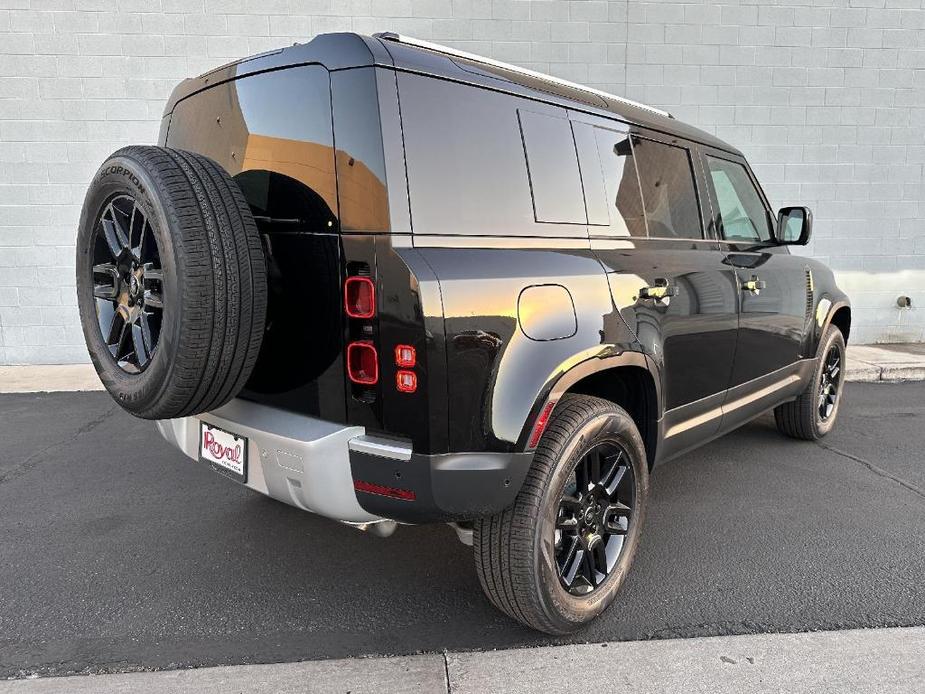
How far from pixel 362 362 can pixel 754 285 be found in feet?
7.63

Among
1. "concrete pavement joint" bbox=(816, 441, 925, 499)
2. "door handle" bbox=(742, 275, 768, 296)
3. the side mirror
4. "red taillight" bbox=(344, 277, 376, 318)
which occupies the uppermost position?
the side mirror

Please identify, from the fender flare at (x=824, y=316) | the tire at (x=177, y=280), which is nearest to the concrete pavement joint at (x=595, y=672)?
the tire at (x=177, y=280)

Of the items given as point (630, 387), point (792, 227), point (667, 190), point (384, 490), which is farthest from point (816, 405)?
point (384, 490)

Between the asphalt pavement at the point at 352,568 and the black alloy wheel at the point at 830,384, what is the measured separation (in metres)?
0.51

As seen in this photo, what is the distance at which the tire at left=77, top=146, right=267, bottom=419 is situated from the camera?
1846 millimetres

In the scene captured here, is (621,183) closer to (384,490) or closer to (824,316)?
(384,490)

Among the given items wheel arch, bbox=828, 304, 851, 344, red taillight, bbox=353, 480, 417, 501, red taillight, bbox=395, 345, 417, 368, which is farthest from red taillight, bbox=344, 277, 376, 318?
wheel arch, bbox=828, 304, 851, 344

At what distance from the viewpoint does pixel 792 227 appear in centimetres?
389

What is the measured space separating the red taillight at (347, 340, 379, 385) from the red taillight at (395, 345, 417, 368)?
0.25 feet

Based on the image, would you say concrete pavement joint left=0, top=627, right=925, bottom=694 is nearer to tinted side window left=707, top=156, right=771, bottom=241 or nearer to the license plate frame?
the license plate frame

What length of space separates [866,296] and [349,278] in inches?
314

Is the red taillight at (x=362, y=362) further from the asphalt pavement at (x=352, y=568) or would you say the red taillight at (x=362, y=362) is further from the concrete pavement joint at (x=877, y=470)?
the concrete pavement joint at (x=877, y=470)

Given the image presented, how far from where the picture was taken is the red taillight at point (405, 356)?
183 cm

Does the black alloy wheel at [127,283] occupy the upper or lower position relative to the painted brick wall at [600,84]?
lower
